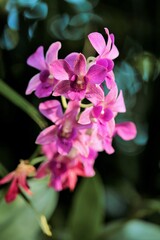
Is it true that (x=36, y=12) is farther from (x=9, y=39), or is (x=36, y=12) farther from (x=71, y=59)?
(x=71, y=59)

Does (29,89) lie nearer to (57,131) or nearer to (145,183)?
(57,131)

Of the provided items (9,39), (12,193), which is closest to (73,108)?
(12,193)

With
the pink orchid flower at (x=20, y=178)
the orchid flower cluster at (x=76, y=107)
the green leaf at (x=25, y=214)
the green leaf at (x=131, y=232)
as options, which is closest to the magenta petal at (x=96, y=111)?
the orchid flower cluster at (x=76, y=107)

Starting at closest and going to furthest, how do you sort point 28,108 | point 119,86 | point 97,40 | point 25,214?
point 97,40 < point 28,108 < point 25,214 < point 119,86

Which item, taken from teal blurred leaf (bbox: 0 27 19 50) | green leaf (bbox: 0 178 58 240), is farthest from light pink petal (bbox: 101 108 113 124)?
teal blurred leaf (bbox: 0 27 19 50)

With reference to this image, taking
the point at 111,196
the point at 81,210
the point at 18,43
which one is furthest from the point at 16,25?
the point at 111,196

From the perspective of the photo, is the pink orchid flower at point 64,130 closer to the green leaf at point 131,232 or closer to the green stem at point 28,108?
the green stem at point 28,108
